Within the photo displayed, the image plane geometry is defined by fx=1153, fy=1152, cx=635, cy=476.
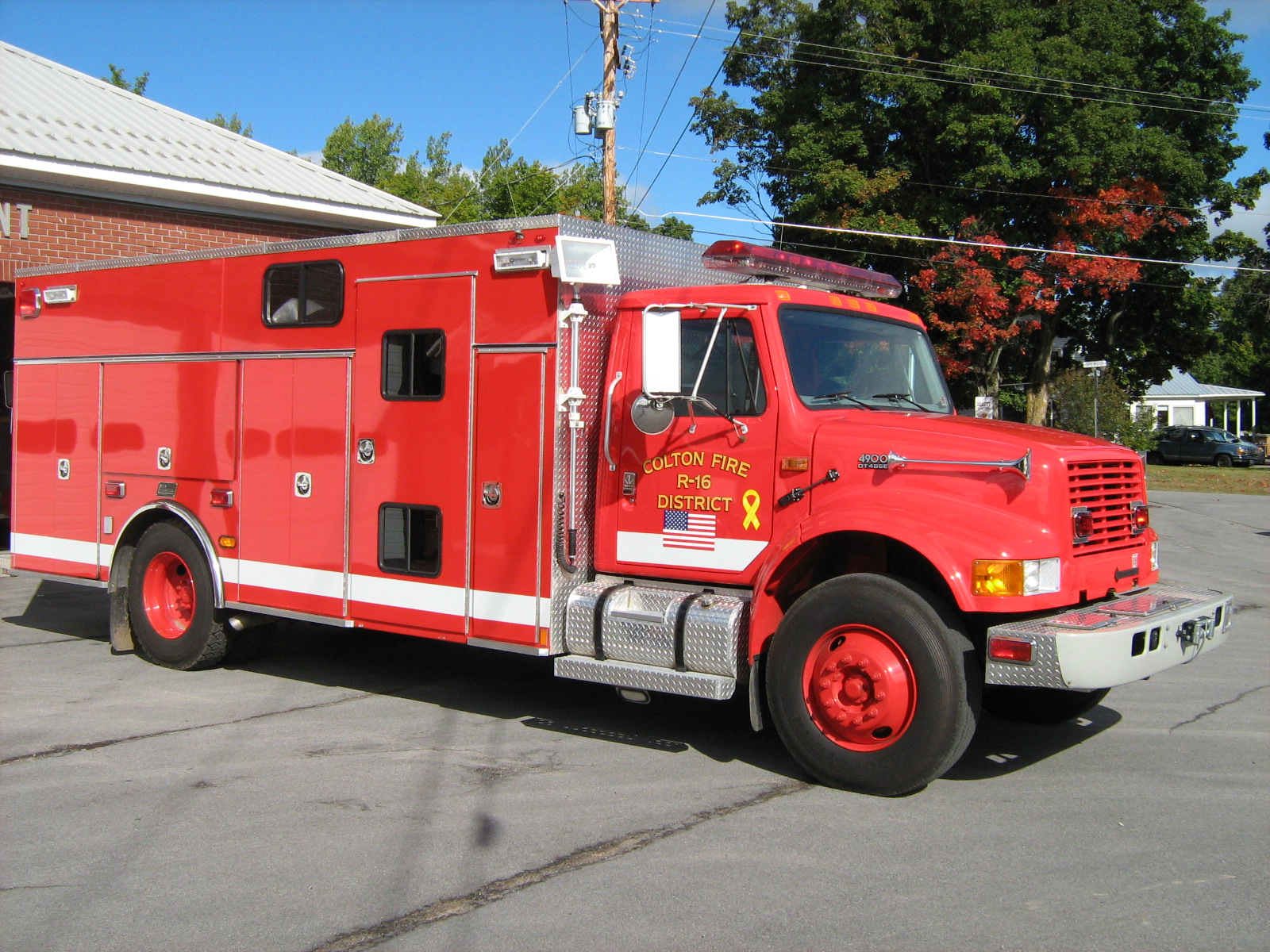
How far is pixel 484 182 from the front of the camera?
1789 inches

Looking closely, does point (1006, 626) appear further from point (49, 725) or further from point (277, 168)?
point (277, 168)

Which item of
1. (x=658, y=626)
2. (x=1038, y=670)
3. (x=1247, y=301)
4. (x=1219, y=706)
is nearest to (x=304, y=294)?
(x=658, y=626)

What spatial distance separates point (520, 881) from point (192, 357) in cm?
519

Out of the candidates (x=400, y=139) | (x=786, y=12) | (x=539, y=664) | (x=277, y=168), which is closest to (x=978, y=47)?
(x=786, y=12)

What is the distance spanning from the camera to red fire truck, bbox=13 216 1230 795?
17.8 ft

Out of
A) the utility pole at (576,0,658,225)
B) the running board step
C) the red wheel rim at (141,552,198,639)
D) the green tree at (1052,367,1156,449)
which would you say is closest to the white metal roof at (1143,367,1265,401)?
the green tree at (1052,367,1156,449)

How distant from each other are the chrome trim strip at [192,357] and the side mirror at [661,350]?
2.44 m

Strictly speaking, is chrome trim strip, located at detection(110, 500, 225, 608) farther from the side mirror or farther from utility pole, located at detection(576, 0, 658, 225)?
utility pole, located at detection(576, 0, 658, 225)

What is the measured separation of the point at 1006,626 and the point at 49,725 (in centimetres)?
551

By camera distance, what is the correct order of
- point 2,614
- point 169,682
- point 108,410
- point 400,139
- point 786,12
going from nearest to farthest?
point 169,682 → point 108,410 → point 2,614 → point 786,12 → point 400,139

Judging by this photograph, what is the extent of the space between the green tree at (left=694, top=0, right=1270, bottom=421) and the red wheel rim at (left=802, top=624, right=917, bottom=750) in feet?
69.9

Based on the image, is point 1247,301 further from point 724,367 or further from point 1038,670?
point 1038,670

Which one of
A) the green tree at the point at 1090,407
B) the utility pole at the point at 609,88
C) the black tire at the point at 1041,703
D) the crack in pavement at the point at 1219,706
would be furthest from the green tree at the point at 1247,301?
the black tire at the point at 1041,703

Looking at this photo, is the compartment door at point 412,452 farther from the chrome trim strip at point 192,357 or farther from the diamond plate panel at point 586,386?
the diamond plate panel at point 586,386
